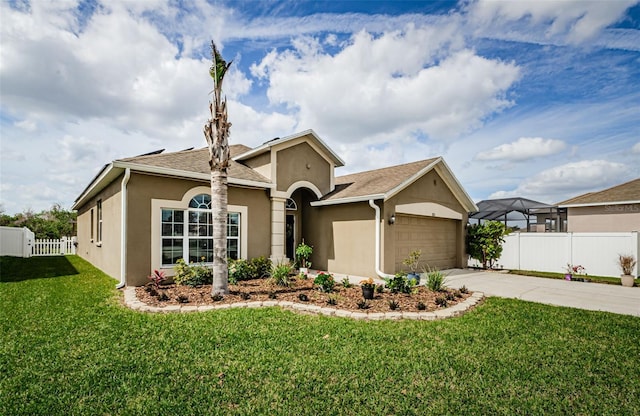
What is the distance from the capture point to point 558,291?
964 cm

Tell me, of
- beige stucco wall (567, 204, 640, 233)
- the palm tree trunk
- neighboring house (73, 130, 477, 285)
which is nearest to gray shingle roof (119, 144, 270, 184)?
neighboring house (73, 130, 477, 285)

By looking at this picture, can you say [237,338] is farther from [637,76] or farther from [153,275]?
[637,76]

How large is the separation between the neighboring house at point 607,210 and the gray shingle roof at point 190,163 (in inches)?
712

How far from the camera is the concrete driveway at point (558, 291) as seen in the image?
7.96m

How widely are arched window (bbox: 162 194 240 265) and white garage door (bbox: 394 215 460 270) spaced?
249 inches

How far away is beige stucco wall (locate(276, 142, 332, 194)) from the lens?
12609 mm

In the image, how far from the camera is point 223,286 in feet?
26.0

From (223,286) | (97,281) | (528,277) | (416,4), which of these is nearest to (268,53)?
(416,4)

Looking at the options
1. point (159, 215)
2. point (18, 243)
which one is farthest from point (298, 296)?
point (18, 243)

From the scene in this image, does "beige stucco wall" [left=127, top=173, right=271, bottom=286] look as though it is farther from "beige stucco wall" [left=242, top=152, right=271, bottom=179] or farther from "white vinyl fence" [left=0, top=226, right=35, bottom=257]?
"white vinyl fence" [left=0, top=226, right=35, bottom=257]

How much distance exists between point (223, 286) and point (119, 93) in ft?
27.1

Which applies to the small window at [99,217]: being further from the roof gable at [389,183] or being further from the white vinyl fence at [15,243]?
the white vinyl fence at [15,243]

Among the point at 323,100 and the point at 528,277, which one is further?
the point at 323,100

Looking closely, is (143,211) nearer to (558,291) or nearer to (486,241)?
(558,291)
